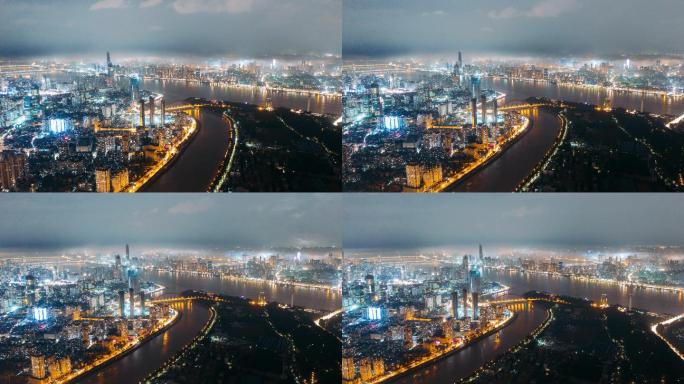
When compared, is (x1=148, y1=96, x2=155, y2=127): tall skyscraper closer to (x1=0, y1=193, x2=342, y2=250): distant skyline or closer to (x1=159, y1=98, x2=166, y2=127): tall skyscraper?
(x1=159, y1=98, x2=166, y2=127): tall skyscraper

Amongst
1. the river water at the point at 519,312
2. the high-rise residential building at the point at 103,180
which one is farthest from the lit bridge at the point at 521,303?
the high-rise residential building at the point at 103,180

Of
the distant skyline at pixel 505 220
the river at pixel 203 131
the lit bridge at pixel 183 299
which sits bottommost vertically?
the lit bridge at pixel 183 299

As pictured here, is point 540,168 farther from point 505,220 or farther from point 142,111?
point 142,111

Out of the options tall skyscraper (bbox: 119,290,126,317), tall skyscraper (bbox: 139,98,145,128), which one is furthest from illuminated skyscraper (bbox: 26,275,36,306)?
tall skyscraper (bbox: 139,98,145,128)

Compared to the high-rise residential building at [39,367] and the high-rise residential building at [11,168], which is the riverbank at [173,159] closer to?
the high-rise residential building at [11,168]

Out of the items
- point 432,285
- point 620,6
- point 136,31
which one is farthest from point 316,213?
point 620,6

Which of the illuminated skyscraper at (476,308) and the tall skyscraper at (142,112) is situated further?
the illuminated skyscraper at (476,308)
